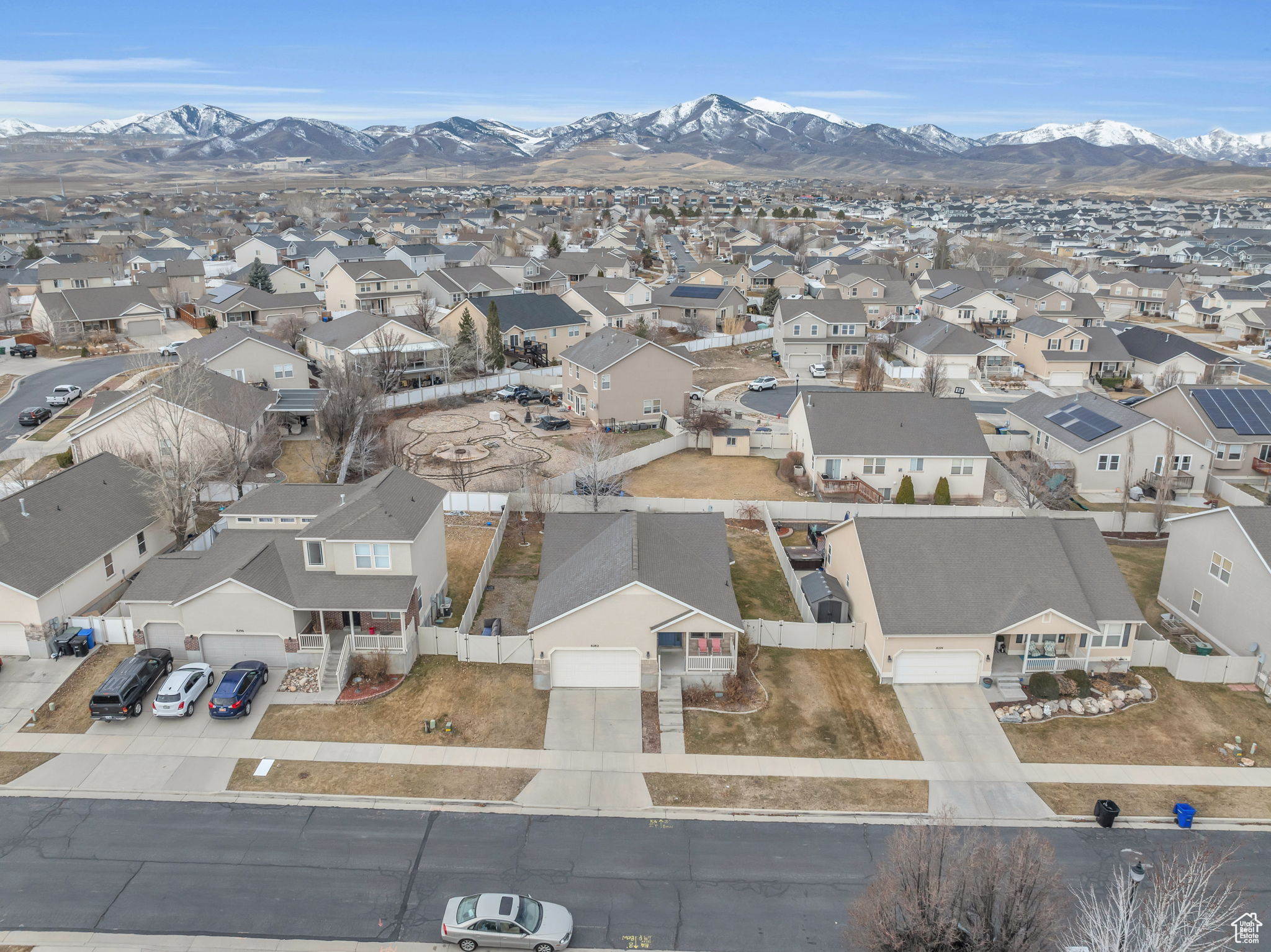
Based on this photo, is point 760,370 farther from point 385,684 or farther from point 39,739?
point 39,739

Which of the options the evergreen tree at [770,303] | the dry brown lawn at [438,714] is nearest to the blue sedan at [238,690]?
the dry brown lawn at [438,714]

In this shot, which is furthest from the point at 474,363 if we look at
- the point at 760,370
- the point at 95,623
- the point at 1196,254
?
the point at 1196,254

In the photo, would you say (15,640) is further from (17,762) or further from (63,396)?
(63,396)

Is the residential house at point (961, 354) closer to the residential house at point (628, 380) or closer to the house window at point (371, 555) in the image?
the residential house at point (628, 380)

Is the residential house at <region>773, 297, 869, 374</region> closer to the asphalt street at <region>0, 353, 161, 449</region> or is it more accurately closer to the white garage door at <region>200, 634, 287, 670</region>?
the asphalt street at <region>0, 353, 161, 449</region>

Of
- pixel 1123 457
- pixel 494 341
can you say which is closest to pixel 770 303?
pixel 494 341

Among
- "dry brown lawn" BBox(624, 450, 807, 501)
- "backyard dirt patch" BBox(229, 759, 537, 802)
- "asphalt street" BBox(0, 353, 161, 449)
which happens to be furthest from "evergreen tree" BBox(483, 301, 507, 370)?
"backyard dirt patch" BBox(229, 759, 537, 802)
